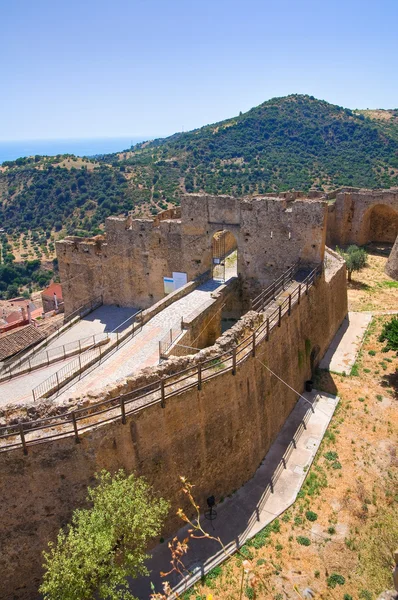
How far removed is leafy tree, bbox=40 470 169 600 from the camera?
30.1 ft

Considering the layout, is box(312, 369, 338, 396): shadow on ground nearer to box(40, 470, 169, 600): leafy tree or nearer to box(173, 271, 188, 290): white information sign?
box(173, 271, 188, 290): white information sign

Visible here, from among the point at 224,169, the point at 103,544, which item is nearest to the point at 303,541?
the point at 103,544

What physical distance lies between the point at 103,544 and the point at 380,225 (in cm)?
3849

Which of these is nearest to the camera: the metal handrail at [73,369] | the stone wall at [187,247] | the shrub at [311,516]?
the shrub at [311,516]

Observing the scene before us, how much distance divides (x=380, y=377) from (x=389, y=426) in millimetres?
3500

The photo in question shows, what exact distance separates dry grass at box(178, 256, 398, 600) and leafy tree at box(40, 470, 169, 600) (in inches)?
79.7

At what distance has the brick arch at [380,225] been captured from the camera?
130 ft

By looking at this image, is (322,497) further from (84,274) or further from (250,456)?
(84,274)

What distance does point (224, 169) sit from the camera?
3622 inches

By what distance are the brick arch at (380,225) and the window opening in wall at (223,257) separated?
54.9 feet

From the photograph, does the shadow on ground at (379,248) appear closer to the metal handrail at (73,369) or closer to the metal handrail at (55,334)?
the metal handrail at (55,334)

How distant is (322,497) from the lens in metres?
13.9

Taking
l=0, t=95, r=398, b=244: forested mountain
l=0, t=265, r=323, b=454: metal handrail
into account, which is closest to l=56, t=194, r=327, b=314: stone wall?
l=0, t=265, r=323, b=454: metal handrail

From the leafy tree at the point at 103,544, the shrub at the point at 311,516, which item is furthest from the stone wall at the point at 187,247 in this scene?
the leafy tree at the point at 103,544
